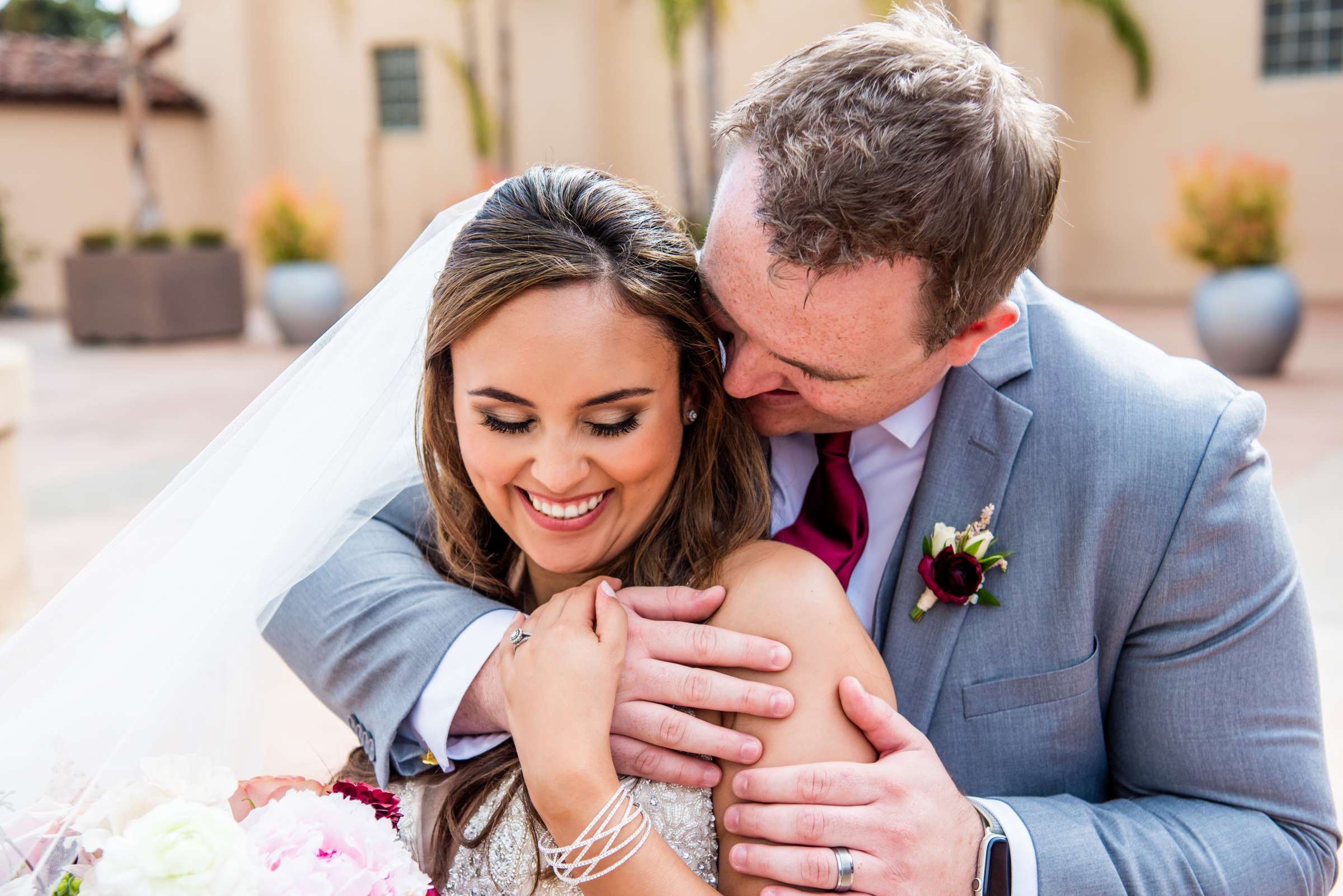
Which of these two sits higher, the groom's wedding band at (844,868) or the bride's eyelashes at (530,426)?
the bride's eyelashes at (530,426)

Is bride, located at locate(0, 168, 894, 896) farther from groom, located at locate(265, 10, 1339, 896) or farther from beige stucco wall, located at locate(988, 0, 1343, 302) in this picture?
beige stucco wall, located at locate(988, 0, 1343, 302)

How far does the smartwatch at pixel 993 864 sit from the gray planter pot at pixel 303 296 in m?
14.1

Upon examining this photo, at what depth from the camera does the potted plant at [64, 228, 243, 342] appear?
15773 mm

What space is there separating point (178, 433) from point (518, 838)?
335 inches

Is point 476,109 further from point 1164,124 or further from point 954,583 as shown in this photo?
point 954,583

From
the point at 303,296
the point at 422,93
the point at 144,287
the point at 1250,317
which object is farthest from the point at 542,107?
the point at 1250,317

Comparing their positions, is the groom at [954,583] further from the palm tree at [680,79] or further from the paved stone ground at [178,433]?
the palm tree at [680,79]

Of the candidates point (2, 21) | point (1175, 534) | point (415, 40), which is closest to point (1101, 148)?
point (415, 40)

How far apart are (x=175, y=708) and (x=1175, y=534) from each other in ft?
5.81

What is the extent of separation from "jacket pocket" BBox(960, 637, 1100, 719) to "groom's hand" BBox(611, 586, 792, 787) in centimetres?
43

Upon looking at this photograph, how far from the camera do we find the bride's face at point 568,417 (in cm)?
203

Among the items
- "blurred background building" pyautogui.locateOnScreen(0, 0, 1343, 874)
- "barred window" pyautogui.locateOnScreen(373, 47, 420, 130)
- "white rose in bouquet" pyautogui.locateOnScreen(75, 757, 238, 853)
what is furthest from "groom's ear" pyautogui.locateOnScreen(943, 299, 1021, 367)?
"barred window" pyautogui.locateOnScreen(373, 47, 420, 130)

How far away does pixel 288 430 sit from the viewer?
95.0 inches

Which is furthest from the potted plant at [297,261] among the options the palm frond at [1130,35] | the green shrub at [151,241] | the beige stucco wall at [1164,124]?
the palm frond at [1130,35]
